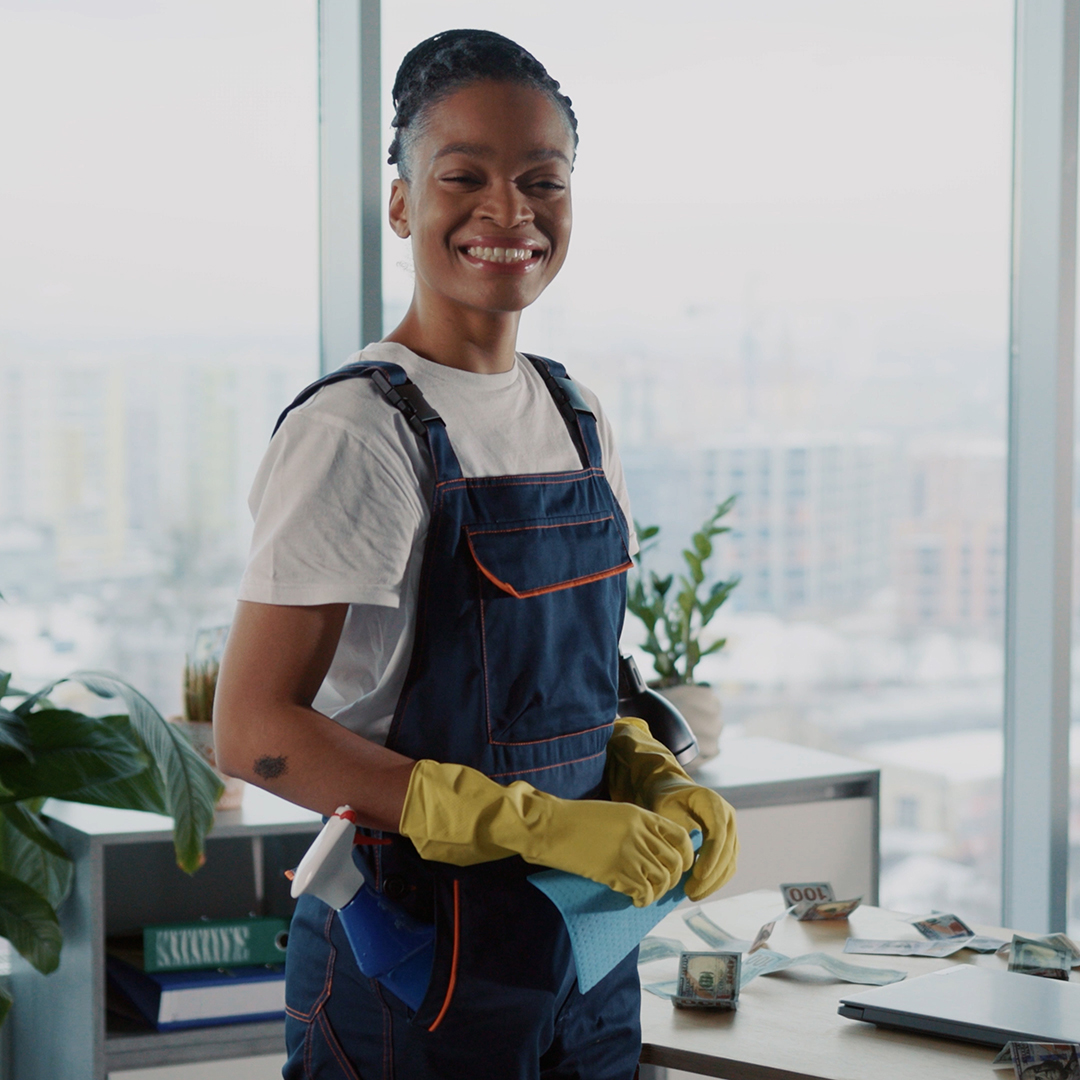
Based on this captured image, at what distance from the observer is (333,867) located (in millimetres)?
1131

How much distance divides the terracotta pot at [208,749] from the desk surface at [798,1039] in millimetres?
906

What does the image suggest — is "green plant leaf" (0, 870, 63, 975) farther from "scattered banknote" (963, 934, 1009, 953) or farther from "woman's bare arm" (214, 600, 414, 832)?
"scattered banknote" (963, 934, 1009, 953)

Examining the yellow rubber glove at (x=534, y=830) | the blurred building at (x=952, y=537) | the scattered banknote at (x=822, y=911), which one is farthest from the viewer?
the blurred building at (x=952, y=537)

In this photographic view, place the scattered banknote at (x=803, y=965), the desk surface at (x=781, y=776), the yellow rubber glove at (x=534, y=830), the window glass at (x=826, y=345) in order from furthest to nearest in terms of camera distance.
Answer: the window glass at (x=826, y=345), the desk surface at (x=781, y=776), the scattered banknote at (x=803, y=965), the yellow rubber glove at (x=534, y=830)

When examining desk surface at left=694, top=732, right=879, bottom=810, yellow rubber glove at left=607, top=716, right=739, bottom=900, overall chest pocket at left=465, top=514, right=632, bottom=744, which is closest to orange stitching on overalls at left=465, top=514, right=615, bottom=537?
overall chest pocket at left=465, top=514, right=632, bottom=744

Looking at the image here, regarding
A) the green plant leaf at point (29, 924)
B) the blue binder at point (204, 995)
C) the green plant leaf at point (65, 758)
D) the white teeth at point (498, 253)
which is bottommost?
the blue binder at point (204, 995)

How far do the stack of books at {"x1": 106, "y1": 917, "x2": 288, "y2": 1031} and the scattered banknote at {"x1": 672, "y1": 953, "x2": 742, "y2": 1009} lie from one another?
85 cm

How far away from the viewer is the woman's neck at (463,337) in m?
1.33

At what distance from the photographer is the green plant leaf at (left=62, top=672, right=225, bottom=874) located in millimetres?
1890

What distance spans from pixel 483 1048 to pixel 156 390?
1.72m

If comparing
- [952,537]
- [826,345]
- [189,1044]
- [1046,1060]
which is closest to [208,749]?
[189,1044]

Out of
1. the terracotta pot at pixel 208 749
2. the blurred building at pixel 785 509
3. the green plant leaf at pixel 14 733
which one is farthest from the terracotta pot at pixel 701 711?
the green plant leaf at pixel 14 733

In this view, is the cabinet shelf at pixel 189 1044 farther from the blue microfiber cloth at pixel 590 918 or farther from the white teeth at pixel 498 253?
the white teeth at pixel 498 253

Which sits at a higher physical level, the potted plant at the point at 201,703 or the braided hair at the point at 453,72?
the braided hair at the point at 453,72
